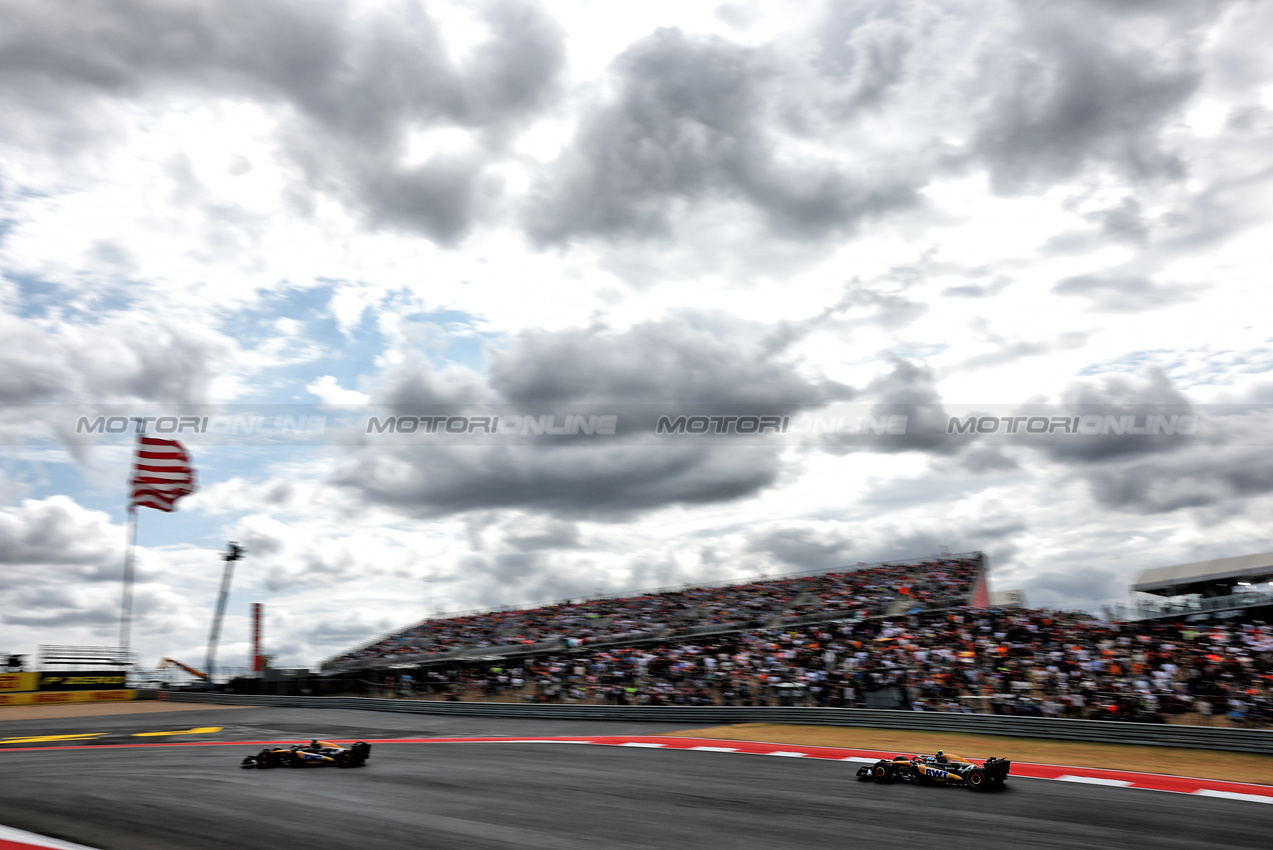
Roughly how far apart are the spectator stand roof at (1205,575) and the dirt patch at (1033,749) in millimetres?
24075

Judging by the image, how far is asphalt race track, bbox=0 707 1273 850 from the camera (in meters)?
10.7

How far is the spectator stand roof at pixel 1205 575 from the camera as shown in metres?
37.5

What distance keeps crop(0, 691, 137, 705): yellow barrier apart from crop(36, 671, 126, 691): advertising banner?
245 millimetres

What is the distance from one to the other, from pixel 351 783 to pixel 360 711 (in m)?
20.5

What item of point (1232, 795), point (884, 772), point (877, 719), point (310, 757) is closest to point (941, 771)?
point (884, 772)

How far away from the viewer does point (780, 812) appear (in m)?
12.4

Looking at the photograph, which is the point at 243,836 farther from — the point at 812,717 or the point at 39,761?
the point at 812,717

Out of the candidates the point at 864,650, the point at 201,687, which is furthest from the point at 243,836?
the point at 201,687

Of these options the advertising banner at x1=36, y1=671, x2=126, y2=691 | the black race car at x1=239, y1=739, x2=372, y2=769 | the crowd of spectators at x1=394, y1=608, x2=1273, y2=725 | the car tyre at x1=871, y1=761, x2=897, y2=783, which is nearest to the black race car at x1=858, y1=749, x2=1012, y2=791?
the car tyre at x1=871, y1=761, x2=897, y2=783

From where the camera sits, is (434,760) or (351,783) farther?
(434,760)

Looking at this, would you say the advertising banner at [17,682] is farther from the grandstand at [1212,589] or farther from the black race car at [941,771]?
the grandstand at [1212,589]

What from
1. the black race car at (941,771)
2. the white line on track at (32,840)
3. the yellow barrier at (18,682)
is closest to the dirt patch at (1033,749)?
the black race car at (941,771)

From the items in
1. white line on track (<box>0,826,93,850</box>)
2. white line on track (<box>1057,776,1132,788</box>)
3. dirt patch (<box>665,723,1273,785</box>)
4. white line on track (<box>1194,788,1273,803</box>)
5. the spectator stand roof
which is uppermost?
the spectator stand roof

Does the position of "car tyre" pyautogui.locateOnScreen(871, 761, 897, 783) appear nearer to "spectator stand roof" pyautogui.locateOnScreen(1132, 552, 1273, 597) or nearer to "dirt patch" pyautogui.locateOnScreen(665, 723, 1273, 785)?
"dirt patch" pyautogui.locateOnScreen(665, 723, 1273, 785)
